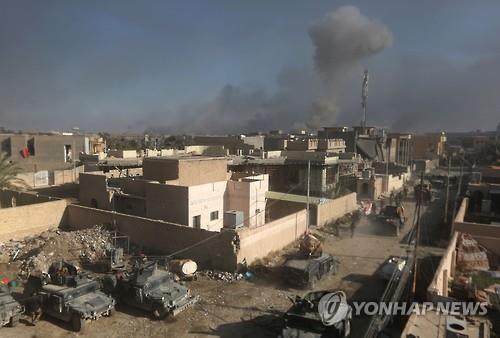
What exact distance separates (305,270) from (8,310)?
37.0 feet

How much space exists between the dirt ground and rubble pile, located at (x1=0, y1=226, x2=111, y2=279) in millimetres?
5375

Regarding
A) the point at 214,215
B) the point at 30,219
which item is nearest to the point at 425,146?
the point at 214,215

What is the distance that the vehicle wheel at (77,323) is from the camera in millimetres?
13102

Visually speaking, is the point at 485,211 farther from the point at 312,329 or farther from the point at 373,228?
the point at 312,329

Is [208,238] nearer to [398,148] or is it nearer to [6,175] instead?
[6,175]

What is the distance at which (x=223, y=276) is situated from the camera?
58.3 ft

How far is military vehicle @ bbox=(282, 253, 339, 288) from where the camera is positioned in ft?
55.2

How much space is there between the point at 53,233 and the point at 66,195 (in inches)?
325

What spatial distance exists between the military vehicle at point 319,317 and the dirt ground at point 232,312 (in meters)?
1.38

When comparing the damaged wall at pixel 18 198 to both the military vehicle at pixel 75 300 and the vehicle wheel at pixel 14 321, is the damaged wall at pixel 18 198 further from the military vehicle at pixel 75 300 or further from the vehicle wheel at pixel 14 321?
the vehicle wheel at pixel 14 321

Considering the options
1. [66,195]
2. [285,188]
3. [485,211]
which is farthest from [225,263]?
[485,211]

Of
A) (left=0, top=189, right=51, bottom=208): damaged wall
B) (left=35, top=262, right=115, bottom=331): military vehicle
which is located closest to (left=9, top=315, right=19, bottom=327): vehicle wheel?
(left=35, top=262, right=115, bottom=331): military vehicle

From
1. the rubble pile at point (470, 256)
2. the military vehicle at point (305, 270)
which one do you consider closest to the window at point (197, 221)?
the military vehicle at point (305, 270)

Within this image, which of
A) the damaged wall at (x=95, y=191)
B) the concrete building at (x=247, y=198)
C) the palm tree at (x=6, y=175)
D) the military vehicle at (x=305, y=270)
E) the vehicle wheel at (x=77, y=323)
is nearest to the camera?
the vehicle wheel at (x=77, y=323)
